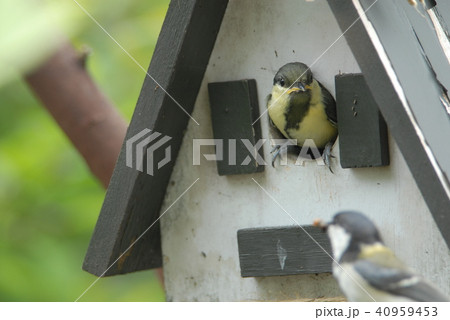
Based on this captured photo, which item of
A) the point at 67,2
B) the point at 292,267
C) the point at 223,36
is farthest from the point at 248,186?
the point at 67,2

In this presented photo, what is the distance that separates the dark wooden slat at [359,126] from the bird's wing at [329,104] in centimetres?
10

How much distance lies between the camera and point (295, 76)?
2.94 meters

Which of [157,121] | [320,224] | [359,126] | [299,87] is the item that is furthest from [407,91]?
[157,121]

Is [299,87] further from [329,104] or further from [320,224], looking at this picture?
[320,224]

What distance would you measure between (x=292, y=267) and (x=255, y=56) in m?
0.77

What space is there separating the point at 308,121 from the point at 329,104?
132 mm

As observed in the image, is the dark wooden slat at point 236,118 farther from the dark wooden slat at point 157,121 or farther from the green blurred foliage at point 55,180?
the green blurred foliage at point 55,180

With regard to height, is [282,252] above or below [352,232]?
above

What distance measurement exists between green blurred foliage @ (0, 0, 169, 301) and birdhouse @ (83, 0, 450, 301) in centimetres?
114

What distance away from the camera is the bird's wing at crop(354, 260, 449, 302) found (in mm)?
1956

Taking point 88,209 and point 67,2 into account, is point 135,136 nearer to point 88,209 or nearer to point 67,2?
point 67,2

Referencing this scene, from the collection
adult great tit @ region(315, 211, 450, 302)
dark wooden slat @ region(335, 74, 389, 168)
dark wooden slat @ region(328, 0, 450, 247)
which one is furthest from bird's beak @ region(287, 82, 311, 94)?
adult great tit @ region(315, 211, 450, 302)

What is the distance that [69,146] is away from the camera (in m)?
4.57

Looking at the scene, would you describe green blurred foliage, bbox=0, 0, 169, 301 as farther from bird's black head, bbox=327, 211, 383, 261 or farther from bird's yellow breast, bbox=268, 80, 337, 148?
bird's black head, bbox=327, 211, 383, 261
